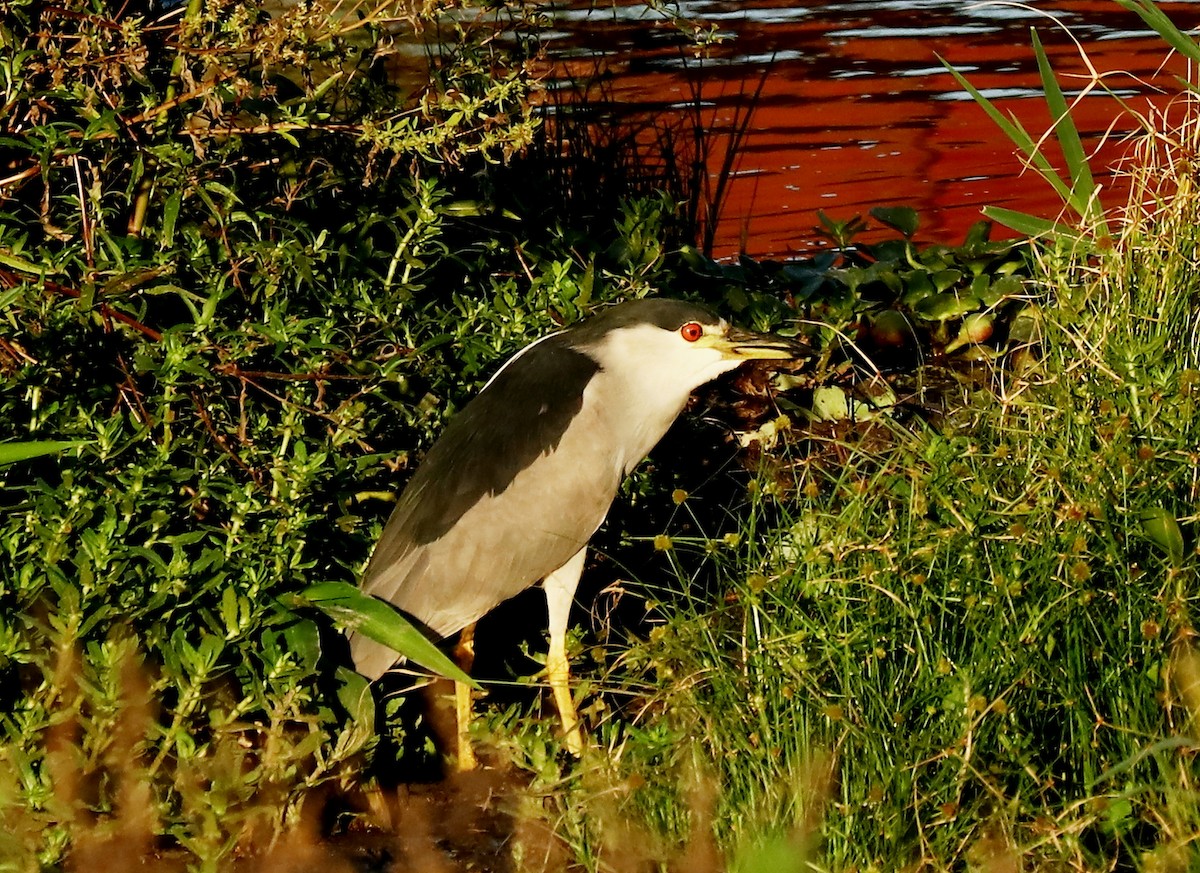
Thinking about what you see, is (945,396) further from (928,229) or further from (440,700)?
(928,229)

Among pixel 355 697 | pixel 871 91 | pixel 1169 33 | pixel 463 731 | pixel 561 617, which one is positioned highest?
Result: pixel 1169 33

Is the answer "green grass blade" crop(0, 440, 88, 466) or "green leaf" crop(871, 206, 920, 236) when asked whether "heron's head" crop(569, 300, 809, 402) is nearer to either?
"green grass blade" crop(0, 440, 88, 466)

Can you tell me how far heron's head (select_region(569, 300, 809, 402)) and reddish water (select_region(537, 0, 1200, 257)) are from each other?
2940 mm

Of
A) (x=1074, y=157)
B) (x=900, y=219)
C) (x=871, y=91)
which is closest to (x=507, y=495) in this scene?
(x=1074, y=157)

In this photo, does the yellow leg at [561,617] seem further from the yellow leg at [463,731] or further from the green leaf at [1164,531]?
the green leaf at [1164,531]

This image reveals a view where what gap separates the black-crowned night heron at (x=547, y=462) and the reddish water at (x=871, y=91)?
9.83 ft

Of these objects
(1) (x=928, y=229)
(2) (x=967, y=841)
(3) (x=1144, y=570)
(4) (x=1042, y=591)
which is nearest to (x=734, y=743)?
(2) (x=967, y=841)

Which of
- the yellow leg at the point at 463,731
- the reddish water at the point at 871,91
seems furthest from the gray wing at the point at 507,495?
the reddish water at the point at 871,91

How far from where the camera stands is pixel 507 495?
4465 millimetres

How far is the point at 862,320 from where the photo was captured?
20.1 ft

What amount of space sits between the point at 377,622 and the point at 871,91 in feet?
22.4

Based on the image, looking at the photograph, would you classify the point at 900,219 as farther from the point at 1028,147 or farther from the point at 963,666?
the point at 963,666

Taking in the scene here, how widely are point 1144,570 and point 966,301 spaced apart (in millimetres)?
2589

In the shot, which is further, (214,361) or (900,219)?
(900,219)
